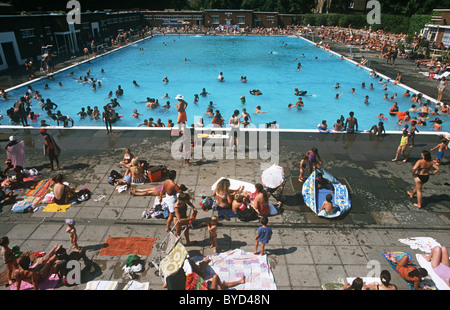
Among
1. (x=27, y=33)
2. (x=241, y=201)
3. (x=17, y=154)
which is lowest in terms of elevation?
(x=241, y=201)

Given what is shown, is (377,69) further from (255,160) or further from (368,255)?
(368,255)

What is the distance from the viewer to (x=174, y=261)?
18.7 ft

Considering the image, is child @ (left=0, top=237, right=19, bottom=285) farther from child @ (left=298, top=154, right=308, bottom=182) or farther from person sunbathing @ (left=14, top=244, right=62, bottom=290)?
child @ (left=298, top=154, right=308, bottom=182)

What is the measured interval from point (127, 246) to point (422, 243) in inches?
302

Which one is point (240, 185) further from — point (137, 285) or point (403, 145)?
point (403, 145)

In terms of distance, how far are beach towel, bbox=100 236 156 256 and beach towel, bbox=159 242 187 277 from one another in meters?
1.38

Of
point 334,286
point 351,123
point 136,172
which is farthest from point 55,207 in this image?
point 351,123

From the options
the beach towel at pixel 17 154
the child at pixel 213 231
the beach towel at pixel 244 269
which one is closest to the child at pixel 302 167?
the beach towel at pixel 244 269

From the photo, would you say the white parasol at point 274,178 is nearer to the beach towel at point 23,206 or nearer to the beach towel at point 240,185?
the beach towel at point 240,185

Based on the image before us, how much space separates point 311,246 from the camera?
731cm
